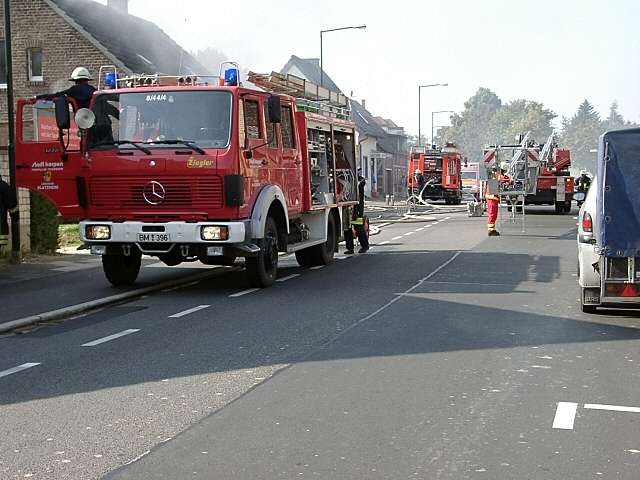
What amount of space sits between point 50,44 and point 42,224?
63.1ft

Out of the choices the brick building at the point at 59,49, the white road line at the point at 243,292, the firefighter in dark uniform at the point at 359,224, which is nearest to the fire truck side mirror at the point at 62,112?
the white road line at the point at 243,292

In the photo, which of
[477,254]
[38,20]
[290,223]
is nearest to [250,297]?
[290,223]

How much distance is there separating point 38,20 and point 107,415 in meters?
32.0

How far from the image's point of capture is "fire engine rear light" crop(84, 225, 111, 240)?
12.1 meters

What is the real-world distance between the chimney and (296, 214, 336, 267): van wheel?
3124 centimetres

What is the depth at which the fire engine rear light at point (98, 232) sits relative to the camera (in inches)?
478

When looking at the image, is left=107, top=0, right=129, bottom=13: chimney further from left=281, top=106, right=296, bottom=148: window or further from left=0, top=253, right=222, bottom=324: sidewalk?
left=281, top=106, right=296, bottom=148: window

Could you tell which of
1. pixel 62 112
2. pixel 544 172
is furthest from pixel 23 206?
pixel 544 172

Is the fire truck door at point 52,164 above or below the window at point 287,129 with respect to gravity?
below

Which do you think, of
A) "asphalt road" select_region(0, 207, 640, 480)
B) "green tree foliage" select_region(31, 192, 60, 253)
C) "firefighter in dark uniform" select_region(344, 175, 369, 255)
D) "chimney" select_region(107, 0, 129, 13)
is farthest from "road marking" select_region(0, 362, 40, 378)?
"chimney" select_region(107, 0, 129, 13)

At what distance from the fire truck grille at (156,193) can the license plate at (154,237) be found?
339 mm

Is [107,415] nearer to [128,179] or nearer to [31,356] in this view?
[31,356]

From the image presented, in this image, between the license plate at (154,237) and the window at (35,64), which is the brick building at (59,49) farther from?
the license plate at (154,237)

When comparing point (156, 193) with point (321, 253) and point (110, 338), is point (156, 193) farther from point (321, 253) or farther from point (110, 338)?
point (321, 253)
